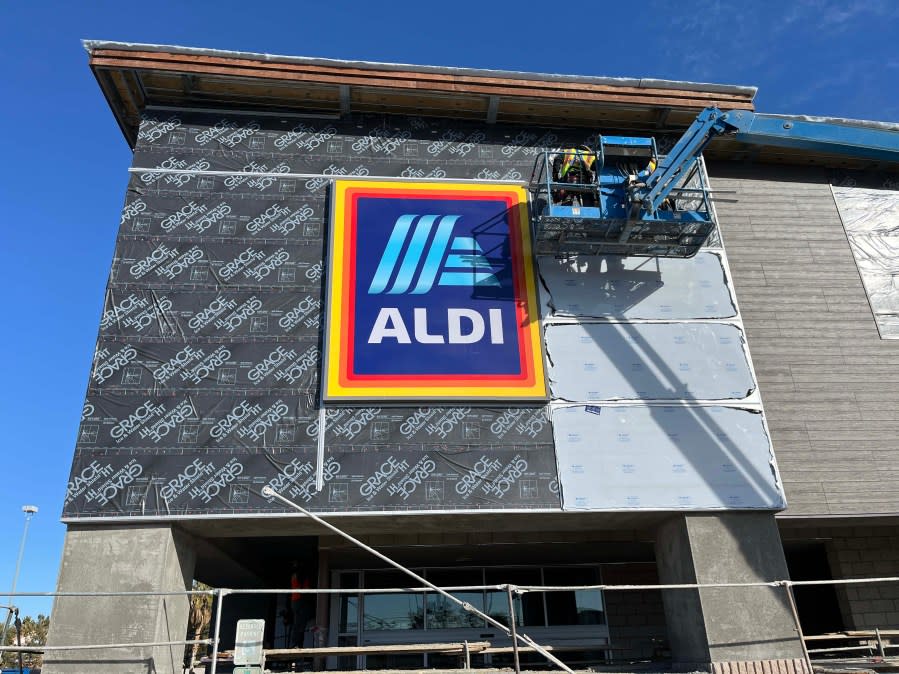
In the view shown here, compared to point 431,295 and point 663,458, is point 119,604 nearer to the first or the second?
point 431,295

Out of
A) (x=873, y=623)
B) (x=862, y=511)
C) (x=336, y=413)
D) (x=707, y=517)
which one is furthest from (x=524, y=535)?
(x=873, y=623)

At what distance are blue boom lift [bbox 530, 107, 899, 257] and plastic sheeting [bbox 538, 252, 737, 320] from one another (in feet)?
0.91

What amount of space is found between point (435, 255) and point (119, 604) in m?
8.85

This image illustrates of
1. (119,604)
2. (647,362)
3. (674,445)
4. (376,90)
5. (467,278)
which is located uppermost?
(376,90)

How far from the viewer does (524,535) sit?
15609 mm

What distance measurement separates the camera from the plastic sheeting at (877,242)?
16.4 meters

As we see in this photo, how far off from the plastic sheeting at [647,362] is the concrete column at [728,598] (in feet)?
8.47

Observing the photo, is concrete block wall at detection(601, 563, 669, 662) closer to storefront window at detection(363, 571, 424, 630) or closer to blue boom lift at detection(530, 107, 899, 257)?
storefront window at detection(363, 571, 424, 630)

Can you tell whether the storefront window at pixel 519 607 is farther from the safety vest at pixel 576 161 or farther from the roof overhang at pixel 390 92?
the roof overhang at pixel 390 92

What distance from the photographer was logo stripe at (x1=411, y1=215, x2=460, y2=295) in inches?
581

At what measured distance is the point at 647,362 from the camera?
47.1ft

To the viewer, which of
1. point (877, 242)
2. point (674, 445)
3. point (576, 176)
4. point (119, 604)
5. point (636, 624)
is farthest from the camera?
point (877, 242)

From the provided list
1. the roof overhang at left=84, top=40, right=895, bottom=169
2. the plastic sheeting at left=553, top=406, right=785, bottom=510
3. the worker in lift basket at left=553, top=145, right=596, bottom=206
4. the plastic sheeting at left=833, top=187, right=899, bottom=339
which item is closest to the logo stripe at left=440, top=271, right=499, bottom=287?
the worker in lift basket at left=553, top=145, right=596, bottom=206

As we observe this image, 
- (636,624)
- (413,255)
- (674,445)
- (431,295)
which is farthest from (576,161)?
(636,624)
